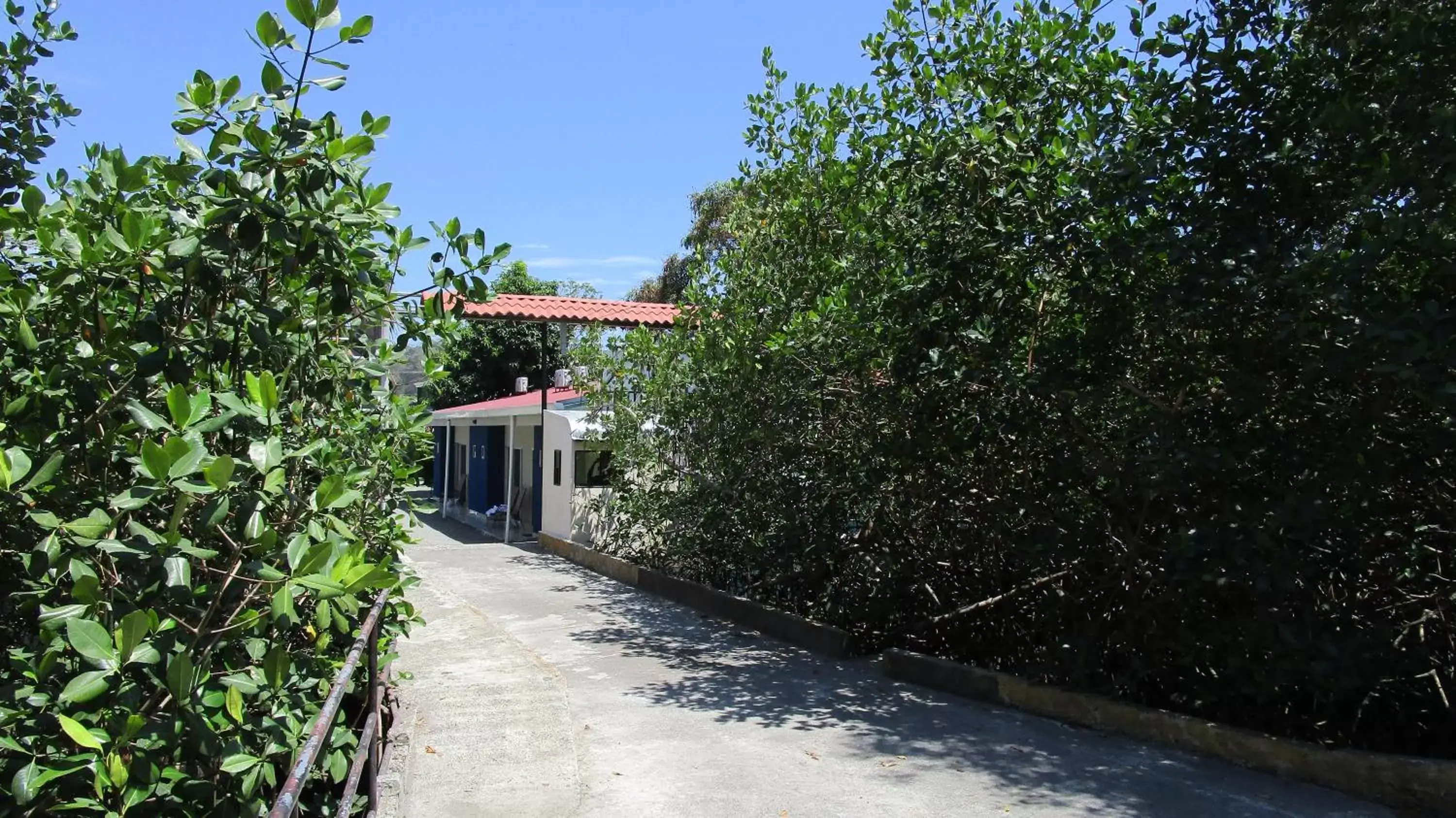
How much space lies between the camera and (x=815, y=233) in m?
10.2

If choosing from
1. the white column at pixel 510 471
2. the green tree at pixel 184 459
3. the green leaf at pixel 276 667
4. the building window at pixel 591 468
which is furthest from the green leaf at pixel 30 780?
the white column at pixel 510 471

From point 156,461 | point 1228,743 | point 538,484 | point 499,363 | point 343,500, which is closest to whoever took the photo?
point 156,461

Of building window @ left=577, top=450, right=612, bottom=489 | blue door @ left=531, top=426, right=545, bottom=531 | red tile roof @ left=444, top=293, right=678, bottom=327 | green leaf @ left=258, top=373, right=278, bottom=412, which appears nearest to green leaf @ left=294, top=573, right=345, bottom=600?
green leaf @ left=258, top=373, right=278, bottom=412

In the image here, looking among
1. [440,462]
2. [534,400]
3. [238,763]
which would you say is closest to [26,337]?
[238,763]

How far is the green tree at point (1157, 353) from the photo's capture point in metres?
5.74

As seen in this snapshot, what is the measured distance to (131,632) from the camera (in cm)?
252

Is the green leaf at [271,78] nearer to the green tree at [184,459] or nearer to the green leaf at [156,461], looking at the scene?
the green tree at [184,459]

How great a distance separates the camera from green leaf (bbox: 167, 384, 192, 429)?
2.61 metres

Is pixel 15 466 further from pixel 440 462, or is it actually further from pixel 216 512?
pixel 440 462

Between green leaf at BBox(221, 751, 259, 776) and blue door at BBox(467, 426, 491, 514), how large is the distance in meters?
23.7

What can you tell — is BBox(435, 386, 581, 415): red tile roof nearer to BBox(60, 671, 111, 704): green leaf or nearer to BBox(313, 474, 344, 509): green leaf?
BBox(313, 474, 344, 509): green leaf

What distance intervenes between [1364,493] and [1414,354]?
1017 mm

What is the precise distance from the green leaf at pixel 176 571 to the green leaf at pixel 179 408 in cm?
36

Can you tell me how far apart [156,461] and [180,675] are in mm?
588
